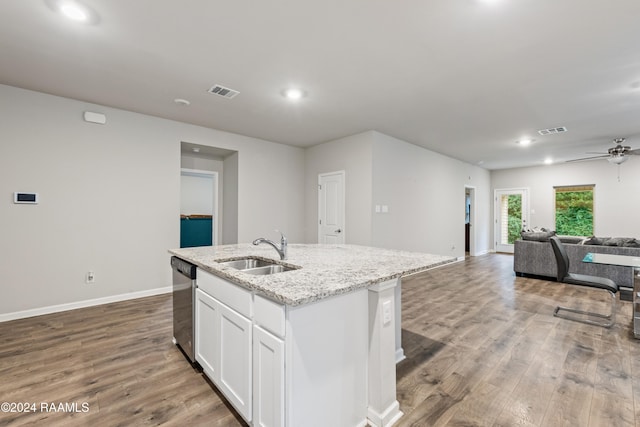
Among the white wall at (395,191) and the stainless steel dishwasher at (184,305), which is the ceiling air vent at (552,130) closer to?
the white wall at (395,191)

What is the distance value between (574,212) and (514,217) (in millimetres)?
A: 1400

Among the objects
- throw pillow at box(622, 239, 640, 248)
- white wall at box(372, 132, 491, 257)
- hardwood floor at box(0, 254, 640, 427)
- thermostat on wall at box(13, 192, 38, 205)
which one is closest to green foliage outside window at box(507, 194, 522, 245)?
white wall at box(372, 132, 491, 257)

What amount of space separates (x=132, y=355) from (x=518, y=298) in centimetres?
471

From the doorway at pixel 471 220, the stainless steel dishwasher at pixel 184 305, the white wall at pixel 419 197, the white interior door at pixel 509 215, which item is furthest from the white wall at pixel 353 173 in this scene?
the white interior door at pixel 509 215

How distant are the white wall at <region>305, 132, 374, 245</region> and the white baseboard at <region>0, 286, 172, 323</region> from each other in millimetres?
2951

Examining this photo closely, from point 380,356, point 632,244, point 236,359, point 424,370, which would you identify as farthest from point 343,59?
A: point 632,244

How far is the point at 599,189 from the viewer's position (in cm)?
735

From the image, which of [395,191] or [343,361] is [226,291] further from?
[395,191]

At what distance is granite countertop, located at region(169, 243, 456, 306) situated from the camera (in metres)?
1.32

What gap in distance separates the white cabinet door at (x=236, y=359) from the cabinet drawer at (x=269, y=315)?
4.6 inches

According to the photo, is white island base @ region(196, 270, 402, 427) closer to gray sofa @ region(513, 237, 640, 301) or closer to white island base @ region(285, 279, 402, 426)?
white island base @ region(285, 279, 402, 426)

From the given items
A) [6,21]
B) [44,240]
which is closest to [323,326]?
[6,21]

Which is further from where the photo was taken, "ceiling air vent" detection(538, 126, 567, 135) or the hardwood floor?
"ceiling air vent" detection(538, 126, 567, 135)

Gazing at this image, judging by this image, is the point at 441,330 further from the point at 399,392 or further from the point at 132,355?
the point at 132,355
